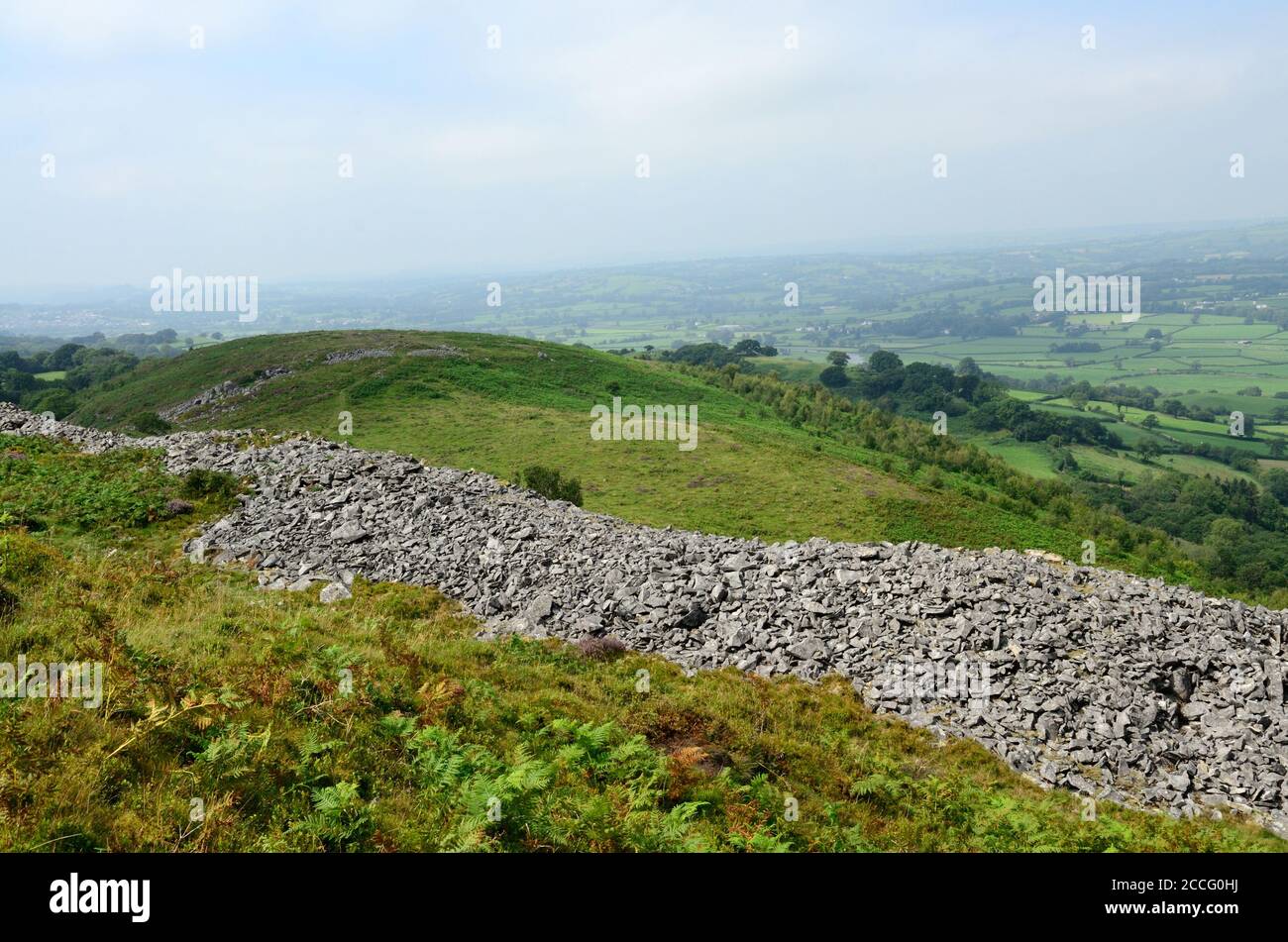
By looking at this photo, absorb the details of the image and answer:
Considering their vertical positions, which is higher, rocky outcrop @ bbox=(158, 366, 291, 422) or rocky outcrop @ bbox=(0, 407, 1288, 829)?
rocky outcrop @ bbox=(158, 366, 291, 422)

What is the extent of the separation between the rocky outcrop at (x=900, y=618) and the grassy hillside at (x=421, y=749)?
1.07m

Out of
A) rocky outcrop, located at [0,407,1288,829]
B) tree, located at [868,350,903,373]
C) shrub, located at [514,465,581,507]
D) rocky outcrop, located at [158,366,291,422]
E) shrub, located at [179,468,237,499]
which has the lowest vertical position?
rocky outcrop, located at [0,407,1288,829]

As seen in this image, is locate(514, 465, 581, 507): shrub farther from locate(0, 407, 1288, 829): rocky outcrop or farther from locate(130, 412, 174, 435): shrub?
locate(130, 412, 174, 435): shrub

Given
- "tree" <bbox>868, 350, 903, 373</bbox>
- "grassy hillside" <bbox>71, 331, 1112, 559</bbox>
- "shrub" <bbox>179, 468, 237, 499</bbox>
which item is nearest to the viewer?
"shrub" <bbox>179, 468, 237, 499</bbox>

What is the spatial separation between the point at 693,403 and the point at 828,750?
2565 inches

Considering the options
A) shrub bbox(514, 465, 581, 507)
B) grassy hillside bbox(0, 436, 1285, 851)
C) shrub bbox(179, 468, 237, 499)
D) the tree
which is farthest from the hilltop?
the tree

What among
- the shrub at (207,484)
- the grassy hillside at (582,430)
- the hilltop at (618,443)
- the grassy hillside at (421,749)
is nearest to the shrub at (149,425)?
the hilltop at (618,443)

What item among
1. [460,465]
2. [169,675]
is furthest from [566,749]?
[460,465]

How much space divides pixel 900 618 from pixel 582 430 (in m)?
44.1

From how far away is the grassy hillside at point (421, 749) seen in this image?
6.09 metres

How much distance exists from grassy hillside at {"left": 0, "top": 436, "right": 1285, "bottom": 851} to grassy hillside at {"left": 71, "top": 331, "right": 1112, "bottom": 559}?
26.4 m

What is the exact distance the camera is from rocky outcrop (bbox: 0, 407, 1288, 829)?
13531mm

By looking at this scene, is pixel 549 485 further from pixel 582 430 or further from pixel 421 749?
pixel 421 749

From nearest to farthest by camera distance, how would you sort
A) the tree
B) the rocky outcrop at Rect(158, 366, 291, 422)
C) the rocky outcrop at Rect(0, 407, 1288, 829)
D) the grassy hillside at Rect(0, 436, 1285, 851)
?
the grassy hillside at Rect(0, 436, 1285, 851), the rocky outcrop at Rect(0, 407, 1288, 829), the rocky outcrop at Rect(158, 366, 291, 422), the tree
